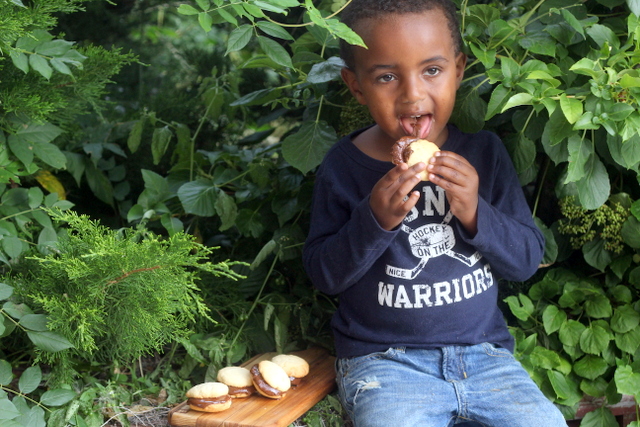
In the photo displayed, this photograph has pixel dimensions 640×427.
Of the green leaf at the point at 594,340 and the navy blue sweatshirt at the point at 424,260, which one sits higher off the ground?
the navy blue sweatshirt at the point at 424,260

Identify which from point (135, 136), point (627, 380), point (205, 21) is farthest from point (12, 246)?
point (627, 380)

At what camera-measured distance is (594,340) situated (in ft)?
5.71

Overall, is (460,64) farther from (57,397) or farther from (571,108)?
(57,397)

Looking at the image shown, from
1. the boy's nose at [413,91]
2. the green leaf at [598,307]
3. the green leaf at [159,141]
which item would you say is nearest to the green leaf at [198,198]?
the green leaf at [159,141]

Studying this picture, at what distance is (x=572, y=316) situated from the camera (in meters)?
1.90

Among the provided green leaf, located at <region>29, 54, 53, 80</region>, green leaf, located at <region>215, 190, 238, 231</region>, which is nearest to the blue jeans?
green leaf, located at <region>215, 190, 238, 231</region>

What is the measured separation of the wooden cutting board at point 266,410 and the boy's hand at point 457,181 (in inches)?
22.0

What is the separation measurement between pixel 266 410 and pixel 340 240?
0.42 m

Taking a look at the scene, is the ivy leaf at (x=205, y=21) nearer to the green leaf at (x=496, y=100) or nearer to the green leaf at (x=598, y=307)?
the green leaf at (x=496, y=100)

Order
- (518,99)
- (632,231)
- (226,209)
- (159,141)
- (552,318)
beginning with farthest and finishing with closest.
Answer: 1. (159,141)
2. (226,209)
3. (552,318)
4. (632,231)
5. (518,99)

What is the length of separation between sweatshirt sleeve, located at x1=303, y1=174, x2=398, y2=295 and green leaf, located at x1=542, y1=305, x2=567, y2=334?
1.87ft

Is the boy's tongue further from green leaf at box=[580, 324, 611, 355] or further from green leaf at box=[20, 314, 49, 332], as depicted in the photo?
green leaf at box=[20, 314, 49, 332]

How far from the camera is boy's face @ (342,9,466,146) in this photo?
4.65 feet

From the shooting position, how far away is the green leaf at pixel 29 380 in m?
1.50
